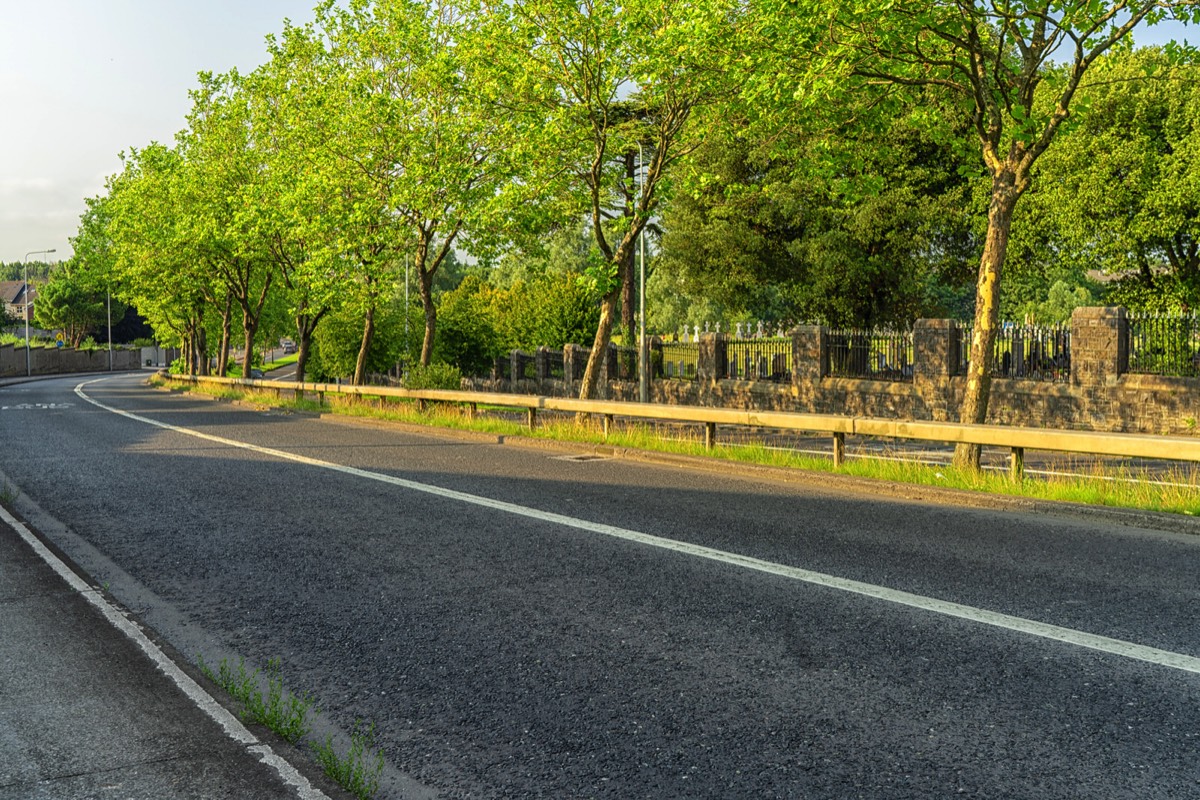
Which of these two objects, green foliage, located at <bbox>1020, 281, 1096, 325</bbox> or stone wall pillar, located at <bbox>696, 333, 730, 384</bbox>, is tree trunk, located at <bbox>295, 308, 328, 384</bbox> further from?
green foliage, located at <bbox>1020, 281, 1096, 325</bbox>

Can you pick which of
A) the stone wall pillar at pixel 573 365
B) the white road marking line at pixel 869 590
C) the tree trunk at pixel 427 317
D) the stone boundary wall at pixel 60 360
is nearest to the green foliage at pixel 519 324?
the stone wall pillar at pixel 573 365

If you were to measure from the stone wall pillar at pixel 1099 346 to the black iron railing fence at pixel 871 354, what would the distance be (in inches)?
158

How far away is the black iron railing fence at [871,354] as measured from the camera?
23.4m

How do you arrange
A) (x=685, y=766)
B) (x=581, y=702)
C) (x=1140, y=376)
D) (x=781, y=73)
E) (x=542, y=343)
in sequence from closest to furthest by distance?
(x=685, y=766) → (x=581, y=702) → (x=781, y=73) → (x=1140, y=376) → (x=542, y=343)

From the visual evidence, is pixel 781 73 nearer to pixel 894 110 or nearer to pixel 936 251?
pixel 894 110

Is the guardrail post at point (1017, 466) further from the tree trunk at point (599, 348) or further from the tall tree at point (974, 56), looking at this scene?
the tree trunk at point (599, 348)

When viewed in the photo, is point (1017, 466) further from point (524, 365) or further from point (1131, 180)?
point (1131, 180)

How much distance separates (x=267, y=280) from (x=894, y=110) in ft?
105

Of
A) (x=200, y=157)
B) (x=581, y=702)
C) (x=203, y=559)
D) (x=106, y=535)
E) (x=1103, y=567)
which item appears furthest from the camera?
(x=200, y=157)

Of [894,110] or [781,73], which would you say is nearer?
[781,73]

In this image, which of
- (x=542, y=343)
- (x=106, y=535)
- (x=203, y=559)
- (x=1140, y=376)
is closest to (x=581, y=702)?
(x=203, y=559)

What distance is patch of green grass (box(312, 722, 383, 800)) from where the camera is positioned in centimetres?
361

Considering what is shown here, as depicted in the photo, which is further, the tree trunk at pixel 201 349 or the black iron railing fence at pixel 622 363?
the tree trunk at pixel 201 349

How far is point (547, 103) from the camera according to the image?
17.9 m
